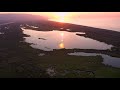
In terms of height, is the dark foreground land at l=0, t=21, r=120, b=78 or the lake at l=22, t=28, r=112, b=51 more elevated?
the dark foreground land at l=0, t=21, r=120, b=78

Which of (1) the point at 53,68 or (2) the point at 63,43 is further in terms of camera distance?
(2) the point at 63,43

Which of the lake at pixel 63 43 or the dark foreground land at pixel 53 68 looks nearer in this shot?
the dark foreground land at pixel 53 68

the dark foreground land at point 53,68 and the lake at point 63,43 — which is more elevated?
the dark foreground land at point 53,68

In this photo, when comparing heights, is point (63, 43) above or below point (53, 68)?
below

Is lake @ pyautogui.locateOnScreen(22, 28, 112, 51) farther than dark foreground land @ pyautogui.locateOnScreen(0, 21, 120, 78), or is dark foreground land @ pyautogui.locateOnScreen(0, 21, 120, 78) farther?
lake @ pyautogui.locateOnScreen(22, 28, 112, 51)
